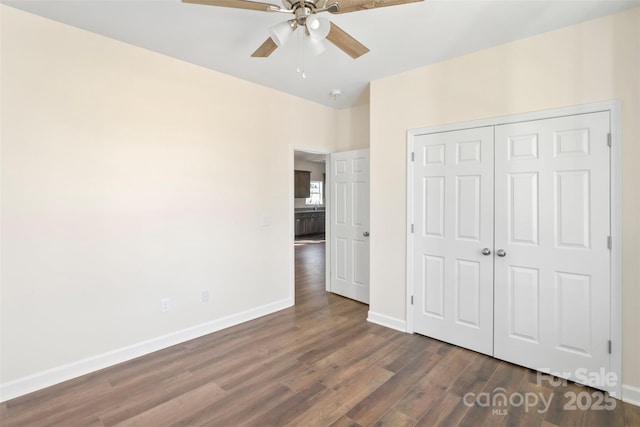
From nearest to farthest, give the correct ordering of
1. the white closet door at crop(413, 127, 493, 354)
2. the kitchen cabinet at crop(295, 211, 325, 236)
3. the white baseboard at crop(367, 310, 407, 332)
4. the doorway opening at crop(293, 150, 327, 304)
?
→ the white closet door at crop(413, 127, 493, 354), the white baseboard at crop(367, 310, 407, 332), the doorway opening at crop(293, 150, 327, 304), the kitchen cabinet at crop(295, 211, 325, 236)

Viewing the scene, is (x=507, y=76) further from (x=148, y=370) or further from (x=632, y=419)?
(x=148, y=370)

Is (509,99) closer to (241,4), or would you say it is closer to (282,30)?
(282,30)

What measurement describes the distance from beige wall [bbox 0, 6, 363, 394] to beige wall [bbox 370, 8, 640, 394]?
134 cm

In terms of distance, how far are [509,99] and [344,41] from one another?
1.54 m

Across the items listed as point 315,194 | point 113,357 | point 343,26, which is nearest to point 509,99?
point 343,26

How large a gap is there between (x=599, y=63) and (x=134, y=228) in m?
3.88

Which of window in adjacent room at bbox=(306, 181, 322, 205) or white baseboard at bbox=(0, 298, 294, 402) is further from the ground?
window in adjacent room at bbox=(306, 181, 322, 205)

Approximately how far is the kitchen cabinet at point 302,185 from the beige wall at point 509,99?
262 inches

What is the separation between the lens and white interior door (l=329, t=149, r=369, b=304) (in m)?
4.18

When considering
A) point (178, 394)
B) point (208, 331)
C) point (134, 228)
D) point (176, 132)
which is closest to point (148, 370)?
point (178, 394)

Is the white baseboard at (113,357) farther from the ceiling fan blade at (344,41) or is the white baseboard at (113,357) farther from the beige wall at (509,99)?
the ceiling fan blade at (344,41)

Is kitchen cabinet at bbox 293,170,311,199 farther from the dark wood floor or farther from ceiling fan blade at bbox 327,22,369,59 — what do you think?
ceiling fan blade at bbox 327,22,369,59

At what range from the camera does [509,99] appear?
2.63 metres

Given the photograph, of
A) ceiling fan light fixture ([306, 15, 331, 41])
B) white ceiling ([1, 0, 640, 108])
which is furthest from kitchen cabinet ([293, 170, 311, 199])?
ceiling fan light fixture ([306, 15, 331, 41])
